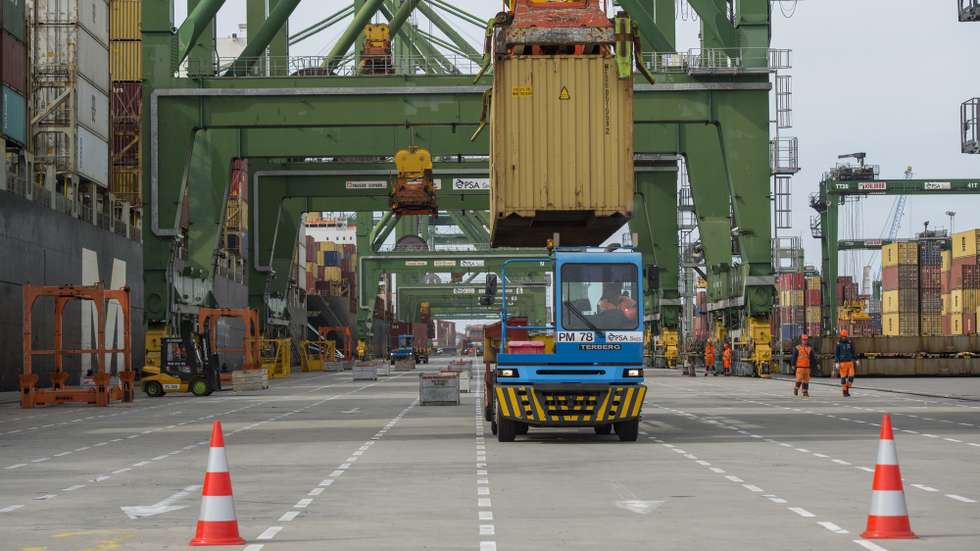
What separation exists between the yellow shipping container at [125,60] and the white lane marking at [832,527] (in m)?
70.8

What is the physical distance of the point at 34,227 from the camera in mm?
55469

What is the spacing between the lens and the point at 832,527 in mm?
12414

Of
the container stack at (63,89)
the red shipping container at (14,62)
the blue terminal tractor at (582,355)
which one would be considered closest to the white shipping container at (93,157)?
the container stack at (63,89)

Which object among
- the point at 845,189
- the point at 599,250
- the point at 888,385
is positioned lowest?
the point at 888,385

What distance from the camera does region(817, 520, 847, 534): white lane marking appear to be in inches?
476

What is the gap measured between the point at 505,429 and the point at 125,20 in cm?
6181

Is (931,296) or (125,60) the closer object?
(125,60)

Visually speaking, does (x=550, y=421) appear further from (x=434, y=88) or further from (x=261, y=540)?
(x=434, y=88)

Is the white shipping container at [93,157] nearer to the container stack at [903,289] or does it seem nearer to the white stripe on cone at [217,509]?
the white stripe on cone at [217,509]

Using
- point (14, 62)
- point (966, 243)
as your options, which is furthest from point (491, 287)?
point (966, 243)

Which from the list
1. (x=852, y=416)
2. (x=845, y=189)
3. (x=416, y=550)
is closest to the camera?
(x=416, y=550)

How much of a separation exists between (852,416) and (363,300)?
94856 millimetres

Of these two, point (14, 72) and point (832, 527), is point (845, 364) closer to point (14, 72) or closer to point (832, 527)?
point (14, 72)

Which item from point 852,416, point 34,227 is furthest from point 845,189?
point 852,416
